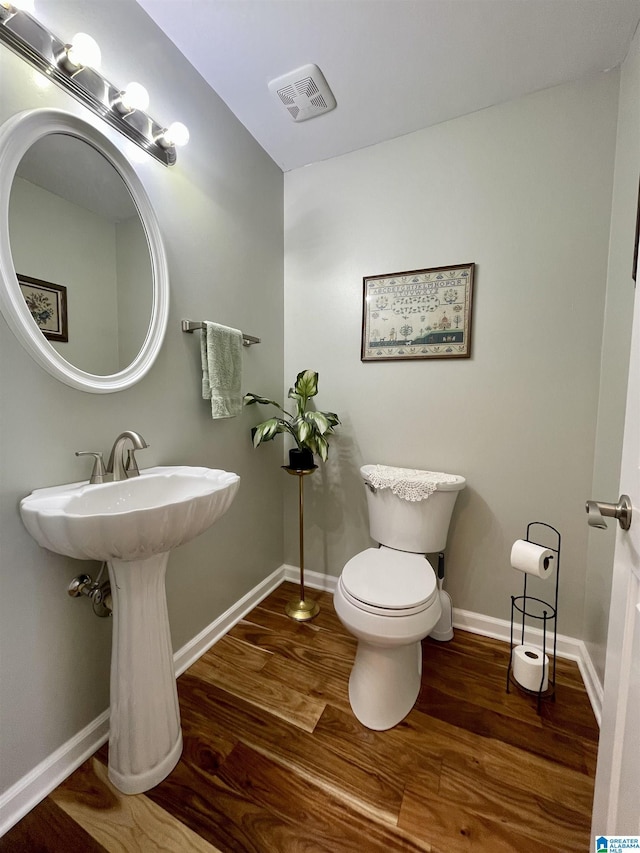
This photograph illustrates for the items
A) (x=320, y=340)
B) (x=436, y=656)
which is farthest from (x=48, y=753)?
(x=320, y=340)

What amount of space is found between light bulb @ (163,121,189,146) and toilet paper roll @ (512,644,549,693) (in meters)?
2.30

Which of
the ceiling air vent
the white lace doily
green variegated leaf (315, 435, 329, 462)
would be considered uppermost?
the ceiling air vent

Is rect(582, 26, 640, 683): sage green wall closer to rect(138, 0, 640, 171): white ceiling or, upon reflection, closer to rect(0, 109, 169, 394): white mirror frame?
rect(138, 0, 640, 171): white ceiling

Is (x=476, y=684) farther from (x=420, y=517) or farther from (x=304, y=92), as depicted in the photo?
(x=304, y=92)

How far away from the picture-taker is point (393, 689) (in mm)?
1167

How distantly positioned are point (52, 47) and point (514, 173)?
5.40 ft

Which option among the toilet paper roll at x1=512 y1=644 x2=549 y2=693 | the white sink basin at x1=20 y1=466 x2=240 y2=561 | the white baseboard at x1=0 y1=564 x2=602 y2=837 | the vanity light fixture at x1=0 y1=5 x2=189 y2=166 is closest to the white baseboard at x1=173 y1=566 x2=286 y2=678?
the white baseboard at x1=0 y1=564 x2=602 y2=837

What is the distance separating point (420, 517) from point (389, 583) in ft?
1.19

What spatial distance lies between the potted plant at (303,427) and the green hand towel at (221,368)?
0.50 feet

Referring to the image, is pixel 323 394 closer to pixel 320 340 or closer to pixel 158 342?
pixel 320 340

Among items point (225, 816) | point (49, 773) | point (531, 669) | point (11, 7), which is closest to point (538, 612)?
point (531, 669)

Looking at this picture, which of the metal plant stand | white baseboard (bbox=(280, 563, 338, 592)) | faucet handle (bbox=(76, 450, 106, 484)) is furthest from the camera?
white baseboard (bbox=(280, 563, 338, 592))

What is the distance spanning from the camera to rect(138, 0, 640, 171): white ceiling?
1.11 meters

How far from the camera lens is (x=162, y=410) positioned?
1.25 metres
